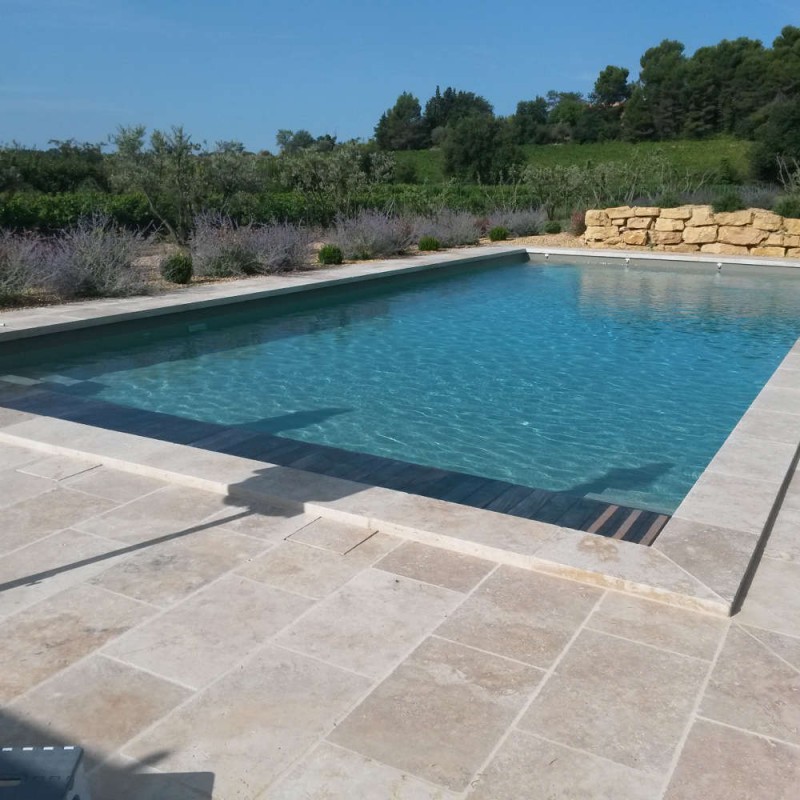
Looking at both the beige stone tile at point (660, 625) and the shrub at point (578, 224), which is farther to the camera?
the shrub at point (578, 224)

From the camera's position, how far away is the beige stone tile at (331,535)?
9.62 feet

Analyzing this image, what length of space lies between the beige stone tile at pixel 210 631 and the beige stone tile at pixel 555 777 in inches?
31.0

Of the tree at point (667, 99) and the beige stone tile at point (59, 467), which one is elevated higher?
the tree at point (667, 99)

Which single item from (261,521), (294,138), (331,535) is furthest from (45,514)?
(294,138)

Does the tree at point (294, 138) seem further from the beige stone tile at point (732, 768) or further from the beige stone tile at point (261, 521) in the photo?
the beige stone tile at point (732, 768)

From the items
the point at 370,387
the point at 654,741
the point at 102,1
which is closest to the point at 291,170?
the point at 102,1

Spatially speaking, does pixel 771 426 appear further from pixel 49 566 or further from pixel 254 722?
pixel 49 566

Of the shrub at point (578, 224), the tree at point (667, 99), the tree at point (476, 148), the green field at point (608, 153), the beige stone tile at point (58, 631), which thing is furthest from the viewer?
the tree at point (667, 99)

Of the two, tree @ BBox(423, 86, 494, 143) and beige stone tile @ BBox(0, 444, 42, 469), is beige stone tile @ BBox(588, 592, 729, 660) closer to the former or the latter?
beige stone tile @ BBox(0, 444, 42, 469)

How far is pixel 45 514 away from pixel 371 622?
1512mm

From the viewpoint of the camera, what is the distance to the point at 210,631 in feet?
7.76

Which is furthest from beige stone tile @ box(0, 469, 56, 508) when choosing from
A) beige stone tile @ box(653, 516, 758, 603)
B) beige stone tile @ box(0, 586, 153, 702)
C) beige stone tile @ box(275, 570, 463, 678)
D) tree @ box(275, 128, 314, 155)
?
tree @ box(275, 128, 314, 155)

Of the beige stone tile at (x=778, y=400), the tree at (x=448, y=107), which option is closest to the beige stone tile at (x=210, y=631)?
the beige stone tile at (x=778, y=400)

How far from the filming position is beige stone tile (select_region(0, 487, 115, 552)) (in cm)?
297
